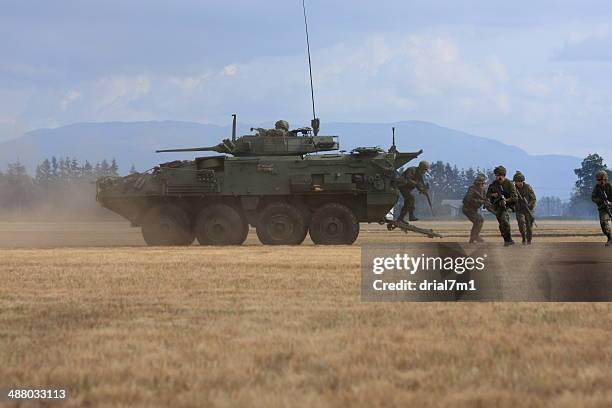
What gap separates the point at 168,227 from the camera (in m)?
27.6

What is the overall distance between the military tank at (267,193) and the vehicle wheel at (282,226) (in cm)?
3

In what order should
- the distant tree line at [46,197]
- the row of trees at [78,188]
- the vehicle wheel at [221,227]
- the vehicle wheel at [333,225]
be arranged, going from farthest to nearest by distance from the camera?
the row of trees at [78,188] < the distant tree line at [46,197] < the vehicle wheel at [221,227] < the vehicle wheel at [333,225]

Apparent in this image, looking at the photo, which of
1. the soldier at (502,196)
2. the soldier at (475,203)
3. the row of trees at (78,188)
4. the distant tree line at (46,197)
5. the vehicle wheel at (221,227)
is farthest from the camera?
the row of trees at (78,188)

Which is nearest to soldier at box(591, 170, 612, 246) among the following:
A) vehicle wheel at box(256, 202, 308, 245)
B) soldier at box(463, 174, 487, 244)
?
soldier at box(463, 174, 487, 244)

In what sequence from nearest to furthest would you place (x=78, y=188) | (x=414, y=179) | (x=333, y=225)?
1. (x=333, y=225)
2. (x=414, y=179)
3. (x=78, y=188)

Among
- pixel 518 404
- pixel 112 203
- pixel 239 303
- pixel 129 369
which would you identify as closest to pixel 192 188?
pixel 112 203

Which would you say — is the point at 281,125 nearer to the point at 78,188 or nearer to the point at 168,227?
the point at 168,227

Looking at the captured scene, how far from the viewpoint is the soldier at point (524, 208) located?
77.2 ft

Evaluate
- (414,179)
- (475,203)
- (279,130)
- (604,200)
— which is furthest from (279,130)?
(604,200)

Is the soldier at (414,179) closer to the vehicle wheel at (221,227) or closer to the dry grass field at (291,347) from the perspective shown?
the vehicle wheel at (221,227)

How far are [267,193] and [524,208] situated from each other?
24.7 ft

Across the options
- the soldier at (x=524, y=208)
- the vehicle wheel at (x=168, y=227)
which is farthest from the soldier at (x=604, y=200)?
the vehicle wheel at (x=168, y=227)

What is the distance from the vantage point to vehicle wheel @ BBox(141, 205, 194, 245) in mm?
27578

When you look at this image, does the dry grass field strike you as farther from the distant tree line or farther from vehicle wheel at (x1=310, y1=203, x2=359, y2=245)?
the distant tree line
